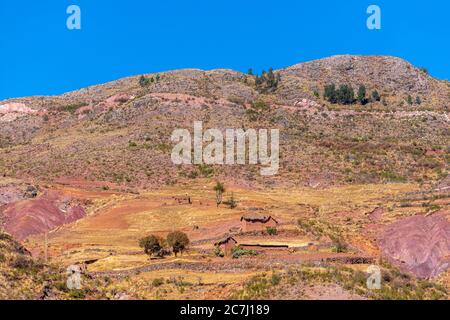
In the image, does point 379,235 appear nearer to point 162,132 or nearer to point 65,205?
point 65,205

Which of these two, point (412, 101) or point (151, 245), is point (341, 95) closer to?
point (412, 101)

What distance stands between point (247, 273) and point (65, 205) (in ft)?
137

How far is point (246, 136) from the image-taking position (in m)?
117

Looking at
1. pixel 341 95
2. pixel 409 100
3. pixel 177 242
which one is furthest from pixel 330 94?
pixel 177 242

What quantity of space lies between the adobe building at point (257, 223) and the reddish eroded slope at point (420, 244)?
9258 mm

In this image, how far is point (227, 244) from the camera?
52.9 meters

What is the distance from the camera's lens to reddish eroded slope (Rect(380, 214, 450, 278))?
2076 inches

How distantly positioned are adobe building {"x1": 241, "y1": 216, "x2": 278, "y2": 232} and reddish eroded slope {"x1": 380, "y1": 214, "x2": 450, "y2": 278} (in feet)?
30.4

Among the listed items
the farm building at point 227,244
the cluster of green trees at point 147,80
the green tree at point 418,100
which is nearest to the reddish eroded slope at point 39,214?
the farm building at point 227,244

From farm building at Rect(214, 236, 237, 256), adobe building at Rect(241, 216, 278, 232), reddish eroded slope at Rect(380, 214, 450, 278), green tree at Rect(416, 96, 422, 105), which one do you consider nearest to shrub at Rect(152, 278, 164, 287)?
farm building at Rect(214, 236, 237, 256)
